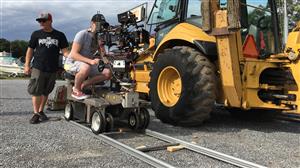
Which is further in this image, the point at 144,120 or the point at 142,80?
the point at 142,80

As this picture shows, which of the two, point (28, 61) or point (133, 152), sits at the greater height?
point (28, 61)

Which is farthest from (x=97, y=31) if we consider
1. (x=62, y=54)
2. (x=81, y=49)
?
(x=62, y=54)

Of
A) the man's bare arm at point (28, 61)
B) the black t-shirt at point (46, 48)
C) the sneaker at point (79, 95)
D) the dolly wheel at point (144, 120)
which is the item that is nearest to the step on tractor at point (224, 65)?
the dolly wheel at point (144, 120)

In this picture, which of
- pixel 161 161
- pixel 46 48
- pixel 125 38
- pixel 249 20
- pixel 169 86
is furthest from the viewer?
pixel 125 38

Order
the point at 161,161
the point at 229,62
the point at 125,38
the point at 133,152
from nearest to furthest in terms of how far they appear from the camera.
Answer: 1. the point at 161,161
2. the point at 133,152
3. the point at 229,62
4. the point at 125,38

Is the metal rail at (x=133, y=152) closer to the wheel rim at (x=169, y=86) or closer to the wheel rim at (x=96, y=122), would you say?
the wheel rim at (x=96, y=122)

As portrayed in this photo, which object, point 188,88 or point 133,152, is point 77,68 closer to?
point 188,88

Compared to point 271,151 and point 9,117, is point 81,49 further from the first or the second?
point 271,151

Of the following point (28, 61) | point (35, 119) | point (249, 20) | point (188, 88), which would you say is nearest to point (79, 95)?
point (35, 119)

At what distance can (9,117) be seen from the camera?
24.3 feet

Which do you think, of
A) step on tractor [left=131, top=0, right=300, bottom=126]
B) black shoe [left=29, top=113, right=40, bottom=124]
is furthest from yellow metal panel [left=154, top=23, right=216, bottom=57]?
black shoe [left=29, top=113, right=40, bottom=124]

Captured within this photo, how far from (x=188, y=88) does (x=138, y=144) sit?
150 cm

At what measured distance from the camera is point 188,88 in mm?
6367

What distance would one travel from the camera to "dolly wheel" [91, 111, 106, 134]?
226 inches
